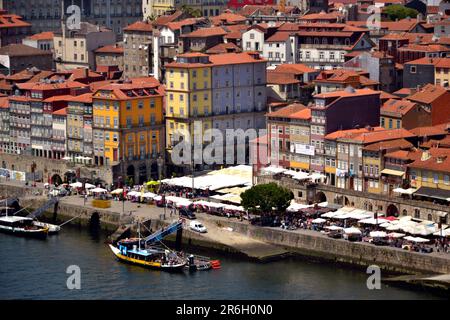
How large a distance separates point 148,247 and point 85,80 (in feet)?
90.8

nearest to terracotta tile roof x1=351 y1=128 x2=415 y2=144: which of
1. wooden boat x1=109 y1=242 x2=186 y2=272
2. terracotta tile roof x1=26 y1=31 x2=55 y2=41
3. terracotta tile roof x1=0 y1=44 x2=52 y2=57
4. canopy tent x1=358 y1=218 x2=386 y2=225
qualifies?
canopy tent x1=358 y1=218 x2=386 y2=225

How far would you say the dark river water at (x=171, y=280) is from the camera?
7925 cm

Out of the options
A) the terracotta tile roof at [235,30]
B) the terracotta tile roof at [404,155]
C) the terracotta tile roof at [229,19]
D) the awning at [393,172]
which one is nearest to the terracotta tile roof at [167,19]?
the terracotta tile roof at [229,19]

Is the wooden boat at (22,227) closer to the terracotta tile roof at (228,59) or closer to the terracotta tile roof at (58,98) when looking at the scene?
the terracotta tile roof at (58,98)

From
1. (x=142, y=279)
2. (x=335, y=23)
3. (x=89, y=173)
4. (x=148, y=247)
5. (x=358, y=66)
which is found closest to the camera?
(x=142, y=279)

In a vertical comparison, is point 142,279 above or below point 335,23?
below

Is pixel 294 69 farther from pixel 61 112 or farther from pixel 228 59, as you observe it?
pixel 61 112

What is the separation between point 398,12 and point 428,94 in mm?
39208

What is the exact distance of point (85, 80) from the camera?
11456 centimetres

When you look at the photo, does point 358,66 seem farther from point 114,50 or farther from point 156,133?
point 114,50

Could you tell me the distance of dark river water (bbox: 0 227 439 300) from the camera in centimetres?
7925

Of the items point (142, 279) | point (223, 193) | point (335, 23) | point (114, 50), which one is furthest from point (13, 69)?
point (142, 279)

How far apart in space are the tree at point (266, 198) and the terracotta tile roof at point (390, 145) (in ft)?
15.8

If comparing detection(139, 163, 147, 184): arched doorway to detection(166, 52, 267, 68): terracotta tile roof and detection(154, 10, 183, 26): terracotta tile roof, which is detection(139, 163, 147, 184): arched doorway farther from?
detection(154, 10, 183, 26): terracotta tile roof
